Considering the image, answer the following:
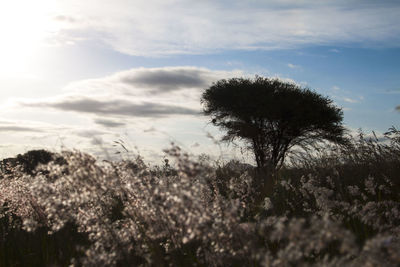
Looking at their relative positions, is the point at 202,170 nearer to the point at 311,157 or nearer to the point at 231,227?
the point at 231,227

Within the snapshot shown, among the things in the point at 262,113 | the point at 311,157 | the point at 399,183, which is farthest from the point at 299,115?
the point at 399,183

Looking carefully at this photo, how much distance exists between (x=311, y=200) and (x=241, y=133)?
17779 mm

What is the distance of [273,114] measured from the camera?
23.8m

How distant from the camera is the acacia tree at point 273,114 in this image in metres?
24.1

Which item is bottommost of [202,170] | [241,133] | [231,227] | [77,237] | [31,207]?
[77,237]

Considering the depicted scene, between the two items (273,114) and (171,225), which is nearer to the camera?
(171,225)

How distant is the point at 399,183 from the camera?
307 inches

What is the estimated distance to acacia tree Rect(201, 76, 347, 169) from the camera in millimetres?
24078

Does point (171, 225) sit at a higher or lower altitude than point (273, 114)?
lower

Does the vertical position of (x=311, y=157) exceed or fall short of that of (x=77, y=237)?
it exceeds it

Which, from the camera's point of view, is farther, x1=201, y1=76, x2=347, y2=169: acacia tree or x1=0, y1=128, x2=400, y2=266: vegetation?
x1=201, y1=76, x2=347, y2=169: acacia tree

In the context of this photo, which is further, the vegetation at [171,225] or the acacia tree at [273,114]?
the acacia tree at [273,114]

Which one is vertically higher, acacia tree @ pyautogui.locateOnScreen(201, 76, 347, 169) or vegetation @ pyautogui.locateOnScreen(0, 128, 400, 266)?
acacia tree @ pyautogui.locateOnScreen(201, 76, 347, 169)

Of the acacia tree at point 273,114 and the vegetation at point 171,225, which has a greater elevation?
the acacia tree at point 273,114
